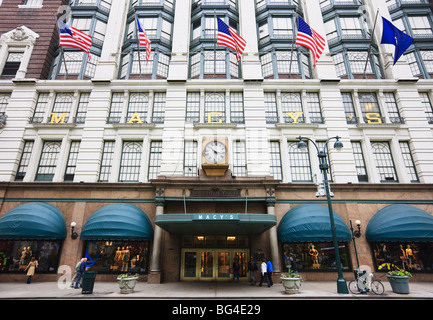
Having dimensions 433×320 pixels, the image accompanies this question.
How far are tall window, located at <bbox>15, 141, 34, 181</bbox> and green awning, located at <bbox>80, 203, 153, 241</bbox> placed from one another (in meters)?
7.62

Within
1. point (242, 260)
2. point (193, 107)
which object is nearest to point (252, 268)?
point (242, 260)

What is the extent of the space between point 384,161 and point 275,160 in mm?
8729

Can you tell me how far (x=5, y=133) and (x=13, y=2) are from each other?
1527 cm

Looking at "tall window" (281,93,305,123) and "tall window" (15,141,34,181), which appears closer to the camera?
"tall window" (15,141,34,181)

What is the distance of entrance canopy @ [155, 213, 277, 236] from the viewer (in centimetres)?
1314

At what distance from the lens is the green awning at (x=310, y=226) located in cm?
1519

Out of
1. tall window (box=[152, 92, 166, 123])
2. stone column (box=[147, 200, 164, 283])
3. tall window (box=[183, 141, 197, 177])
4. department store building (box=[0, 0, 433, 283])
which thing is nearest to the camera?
stone column (box=[147, 200, 164, 283])

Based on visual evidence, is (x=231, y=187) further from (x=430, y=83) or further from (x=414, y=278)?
(x=430, y=83)

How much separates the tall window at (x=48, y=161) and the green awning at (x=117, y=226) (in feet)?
19.5

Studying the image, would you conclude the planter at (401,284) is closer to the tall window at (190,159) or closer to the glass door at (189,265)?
the glass door at (189,265)

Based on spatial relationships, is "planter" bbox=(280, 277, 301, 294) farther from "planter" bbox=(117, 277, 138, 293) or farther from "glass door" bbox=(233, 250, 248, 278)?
"planter" bbox=(117, 277, 138, 293)

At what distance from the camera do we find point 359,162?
19062mm

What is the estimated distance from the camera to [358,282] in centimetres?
1195

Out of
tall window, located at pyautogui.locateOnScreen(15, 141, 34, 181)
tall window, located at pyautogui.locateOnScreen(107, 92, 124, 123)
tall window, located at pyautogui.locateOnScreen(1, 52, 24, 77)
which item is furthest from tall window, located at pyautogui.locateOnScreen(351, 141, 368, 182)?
tall window, located at pyautogui.locateOnScreen(1, 52, 24, 77)
